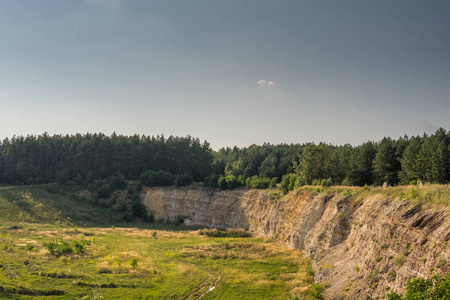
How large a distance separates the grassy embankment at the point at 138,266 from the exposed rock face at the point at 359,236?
3684mm

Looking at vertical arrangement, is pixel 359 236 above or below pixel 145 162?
below

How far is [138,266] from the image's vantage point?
4150cm

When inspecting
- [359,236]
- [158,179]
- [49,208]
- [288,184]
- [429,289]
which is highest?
[158,179]

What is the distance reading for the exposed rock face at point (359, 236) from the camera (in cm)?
2195

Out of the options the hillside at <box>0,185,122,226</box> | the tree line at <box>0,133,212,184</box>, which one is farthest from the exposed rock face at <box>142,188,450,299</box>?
the tree line at <box>0,133,212,184</box>

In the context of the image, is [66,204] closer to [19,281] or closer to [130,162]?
[130,162]

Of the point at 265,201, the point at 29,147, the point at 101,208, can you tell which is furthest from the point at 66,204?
the point at 265,201

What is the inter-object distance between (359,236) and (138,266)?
2759cm

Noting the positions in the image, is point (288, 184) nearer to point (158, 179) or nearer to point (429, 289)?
point (158, 179)

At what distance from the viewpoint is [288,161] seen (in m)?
124

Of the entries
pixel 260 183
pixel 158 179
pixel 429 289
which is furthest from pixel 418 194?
pixel 158 179

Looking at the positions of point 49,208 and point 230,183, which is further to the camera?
point 230,183

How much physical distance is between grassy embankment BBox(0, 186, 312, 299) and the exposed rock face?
12.1ft

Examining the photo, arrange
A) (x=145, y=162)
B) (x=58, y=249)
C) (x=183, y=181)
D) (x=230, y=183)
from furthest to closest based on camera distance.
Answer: (x=145, y=162)
(x=183, y=181)
(x=230, y=183)
(x=58, y=249)
